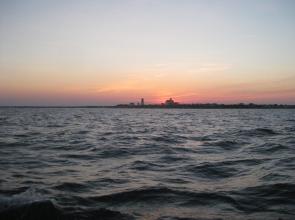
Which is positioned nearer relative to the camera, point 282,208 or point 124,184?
point 282,208

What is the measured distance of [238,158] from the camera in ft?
45.4

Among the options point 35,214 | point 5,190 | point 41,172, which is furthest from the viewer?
point 41,172

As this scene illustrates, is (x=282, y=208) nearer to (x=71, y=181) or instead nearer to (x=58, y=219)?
(x=58, y=219)

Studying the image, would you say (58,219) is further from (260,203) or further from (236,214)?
(260,203)

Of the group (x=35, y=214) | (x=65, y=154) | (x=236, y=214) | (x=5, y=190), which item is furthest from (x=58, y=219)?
(x=65, y=154)

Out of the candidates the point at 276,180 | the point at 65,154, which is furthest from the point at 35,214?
the point at 65,154

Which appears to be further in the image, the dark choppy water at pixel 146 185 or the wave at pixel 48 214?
the dark choppy water at pixel 146 185

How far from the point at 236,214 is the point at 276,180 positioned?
11.1 ft

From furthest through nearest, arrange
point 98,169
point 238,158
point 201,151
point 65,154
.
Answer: point 201,151, point 65,154, point 238,158, point 98,169

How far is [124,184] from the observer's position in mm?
9047

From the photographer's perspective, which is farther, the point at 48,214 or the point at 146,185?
the point at 146,185

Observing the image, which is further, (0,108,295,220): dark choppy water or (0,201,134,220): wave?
(0,108,295,220): dark choppy water

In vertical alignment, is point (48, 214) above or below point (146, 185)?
above

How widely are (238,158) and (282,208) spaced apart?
22.7 feet
